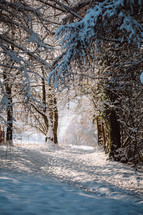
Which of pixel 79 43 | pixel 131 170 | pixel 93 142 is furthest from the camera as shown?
pixel 93 142

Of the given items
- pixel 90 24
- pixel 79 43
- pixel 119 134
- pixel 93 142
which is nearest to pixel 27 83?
pixel 79 43

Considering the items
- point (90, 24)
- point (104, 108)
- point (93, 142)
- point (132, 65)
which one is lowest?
point (93, 142)

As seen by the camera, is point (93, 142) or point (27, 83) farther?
point (93, 142)

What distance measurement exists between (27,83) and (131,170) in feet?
15.0

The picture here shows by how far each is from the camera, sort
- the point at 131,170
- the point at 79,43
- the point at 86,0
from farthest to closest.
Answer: the point at 131,170, the point at 86,0, the point at 79,43

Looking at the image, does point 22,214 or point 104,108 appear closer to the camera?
point 22,214

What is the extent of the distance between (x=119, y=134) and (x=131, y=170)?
172 centimetres

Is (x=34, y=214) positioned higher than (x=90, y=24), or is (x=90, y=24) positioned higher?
(x=90, y=24)

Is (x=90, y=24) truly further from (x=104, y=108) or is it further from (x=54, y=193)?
(x=104, y=108)

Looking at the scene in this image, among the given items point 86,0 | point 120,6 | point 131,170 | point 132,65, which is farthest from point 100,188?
point 86,0

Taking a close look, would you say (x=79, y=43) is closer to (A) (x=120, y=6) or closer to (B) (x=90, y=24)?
(B) (x=90, y=24)

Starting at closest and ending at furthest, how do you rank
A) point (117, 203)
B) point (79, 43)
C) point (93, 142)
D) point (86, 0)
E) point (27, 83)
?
point (117, 203) → point (79, 43) → point (86, 0) → point (27, 83) → point (93, 142)

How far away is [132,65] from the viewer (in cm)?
329

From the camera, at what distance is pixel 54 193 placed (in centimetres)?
273
